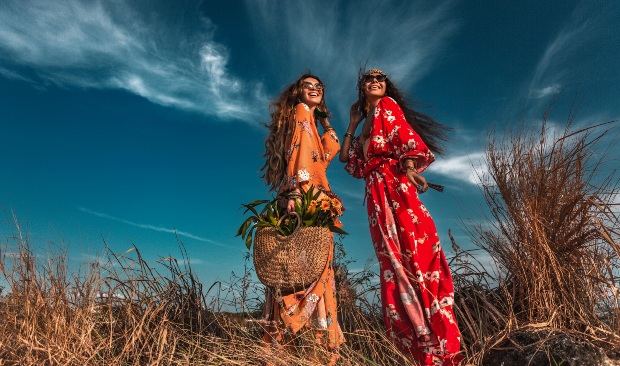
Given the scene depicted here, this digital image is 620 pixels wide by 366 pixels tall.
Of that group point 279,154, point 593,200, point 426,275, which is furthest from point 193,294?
point 593,200

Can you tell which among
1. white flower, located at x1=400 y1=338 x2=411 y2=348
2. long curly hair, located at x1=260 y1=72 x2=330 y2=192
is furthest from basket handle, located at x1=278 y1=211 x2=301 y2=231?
white flower, located at x1=400 y1=338 x2=411 y2=348

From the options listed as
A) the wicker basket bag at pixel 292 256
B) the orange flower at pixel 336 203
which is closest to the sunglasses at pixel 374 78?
the orange flower at pixel 336 203

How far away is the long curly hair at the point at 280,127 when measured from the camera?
16.3 ft

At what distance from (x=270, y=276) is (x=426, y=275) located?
1239mm

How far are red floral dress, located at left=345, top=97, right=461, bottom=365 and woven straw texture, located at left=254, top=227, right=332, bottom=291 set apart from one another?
646 millimetres

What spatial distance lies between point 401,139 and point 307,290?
4.75ft

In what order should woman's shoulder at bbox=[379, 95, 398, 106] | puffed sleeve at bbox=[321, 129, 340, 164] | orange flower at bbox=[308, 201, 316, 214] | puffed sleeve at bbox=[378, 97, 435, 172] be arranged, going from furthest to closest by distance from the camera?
puffed sleeve at bbox=[321, 129, 340, 164]
woman's shoulder at bbox=[379, 95, 398, 106]
puffed sleeve at bbox=[378, 97, 435, 172]
orange flower at bbox=[308, 201, 316, 214]

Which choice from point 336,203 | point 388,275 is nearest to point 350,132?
point 336,203

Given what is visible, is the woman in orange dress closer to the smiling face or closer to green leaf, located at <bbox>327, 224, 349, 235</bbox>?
green leaf, located at <bbox>327, 224, 349, 235</bbox>

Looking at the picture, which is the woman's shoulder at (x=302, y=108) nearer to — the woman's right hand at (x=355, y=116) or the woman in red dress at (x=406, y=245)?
the woman's right hand at (x=355, y=116)

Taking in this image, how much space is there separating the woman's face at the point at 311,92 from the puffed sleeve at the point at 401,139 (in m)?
0.64

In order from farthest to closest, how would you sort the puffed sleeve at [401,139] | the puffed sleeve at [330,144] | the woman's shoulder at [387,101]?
1. the puffed sleeve at [330,144]
2. the woman's shoulder at [387,101]
3. the puffed sleeve at [401,139]

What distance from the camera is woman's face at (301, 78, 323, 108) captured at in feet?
16.8

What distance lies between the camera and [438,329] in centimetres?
425
